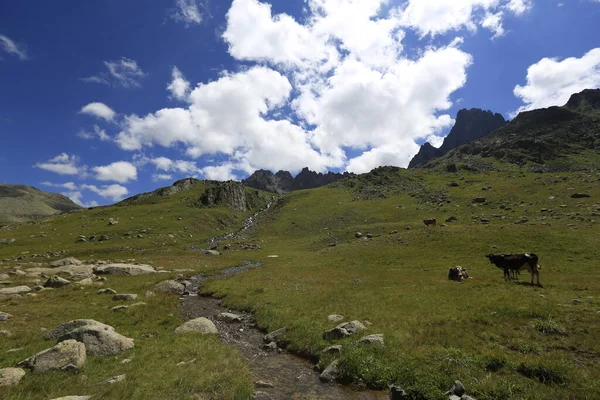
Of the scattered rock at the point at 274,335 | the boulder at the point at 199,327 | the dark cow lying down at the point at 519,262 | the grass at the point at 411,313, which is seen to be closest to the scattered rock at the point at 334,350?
the grass at the point at 411,313

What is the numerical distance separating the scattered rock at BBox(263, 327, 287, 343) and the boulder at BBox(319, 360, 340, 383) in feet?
20.7

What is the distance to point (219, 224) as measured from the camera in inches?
4796

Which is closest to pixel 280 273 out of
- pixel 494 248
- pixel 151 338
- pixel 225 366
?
pixel 151 338

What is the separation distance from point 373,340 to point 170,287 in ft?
94.7

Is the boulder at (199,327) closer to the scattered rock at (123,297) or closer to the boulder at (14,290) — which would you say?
the scattered rock at (123,297)

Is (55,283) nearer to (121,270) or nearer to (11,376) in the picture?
(121,270)

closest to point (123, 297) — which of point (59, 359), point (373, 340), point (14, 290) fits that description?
point (14, 290)

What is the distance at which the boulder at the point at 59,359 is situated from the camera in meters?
13.7

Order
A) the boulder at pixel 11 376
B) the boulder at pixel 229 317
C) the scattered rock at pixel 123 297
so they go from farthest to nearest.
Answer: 1. the scattered rock at pixel 123 297
2. the boulder at pixel 229 317
3. the boulder at pixel 11 376

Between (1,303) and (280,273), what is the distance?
30265 millimetres

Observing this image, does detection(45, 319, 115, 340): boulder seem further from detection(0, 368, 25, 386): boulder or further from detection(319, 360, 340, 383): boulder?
detection(319, 360, 340, 383): boulder

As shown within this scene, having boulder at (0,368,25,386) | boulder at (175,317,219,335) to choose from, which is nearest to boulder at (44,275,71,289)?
boulder at (175,317,219,335)

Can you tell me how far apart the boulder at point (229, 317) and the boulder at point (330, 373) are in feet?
41.8

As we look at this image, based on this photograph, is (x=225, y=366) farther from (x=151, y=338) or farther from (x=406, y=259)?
(x=406, y=259)
